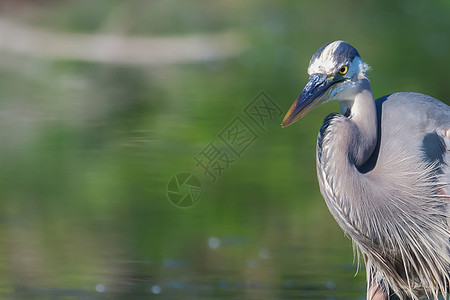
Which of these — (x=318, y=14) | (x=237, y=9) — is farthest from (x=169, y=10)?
(x=318, y=14)

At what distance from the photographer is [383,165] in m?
5.13

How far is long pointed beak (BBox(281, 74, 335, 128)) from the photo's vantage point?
4867 mm

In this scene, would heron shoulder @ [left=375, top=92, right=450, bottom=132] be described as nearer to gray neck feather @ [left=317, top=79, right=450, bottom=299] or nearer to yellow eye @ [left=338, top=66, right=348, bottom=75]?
gray neck feather @ [left=317, top=79, right=450, bottom=299]

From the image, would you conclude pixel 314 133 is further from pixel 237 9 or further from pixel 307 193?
pixel 237 9

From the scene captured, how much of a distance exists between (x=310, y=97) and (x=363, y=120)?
1.05ft

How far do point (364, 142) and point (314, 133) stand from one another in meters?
5.07

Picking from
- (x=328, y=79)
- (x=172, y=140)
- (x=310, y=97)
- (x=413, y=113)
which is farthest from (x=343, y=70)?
(x=172, y=140)

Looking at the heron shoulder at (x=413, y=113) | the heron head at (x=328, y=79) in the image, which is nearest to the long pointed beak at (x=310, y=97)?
the heron head at (x=328, y=79)

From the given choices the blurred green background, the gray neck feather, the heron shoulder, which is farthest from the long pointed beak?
the blurred green background

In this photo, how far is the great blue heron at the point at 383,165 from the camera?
16.0 feet

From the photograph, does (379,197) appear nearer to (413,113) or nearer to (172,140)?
(413,113)

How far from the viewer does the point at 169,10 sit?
16391 millimetres

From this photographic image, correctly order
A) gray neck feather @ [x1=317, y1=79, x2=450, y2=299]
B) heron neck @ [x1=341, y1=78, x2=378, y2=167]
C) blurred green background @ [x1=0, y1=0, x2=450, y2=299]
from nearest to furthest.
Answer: gray neck feather @ [x1=317, y1=79, x2=450, y2=299], heron neck @ [x1=341, y1=78, x2=378, y2=167], blurred green background @ [x1=0, y1=0, x2=450, y2=299]

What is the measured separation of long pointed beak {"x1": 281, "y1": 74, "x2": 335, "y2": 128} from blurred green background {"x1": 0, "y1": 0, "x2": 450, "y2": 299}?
1.36 metres
